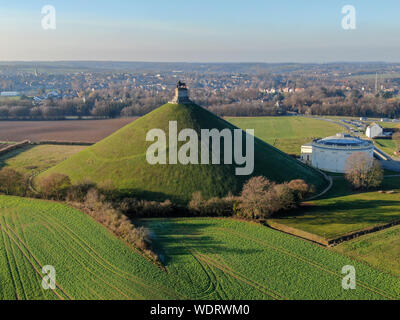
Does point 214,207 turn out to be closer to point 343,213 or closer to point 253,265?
point 253,265

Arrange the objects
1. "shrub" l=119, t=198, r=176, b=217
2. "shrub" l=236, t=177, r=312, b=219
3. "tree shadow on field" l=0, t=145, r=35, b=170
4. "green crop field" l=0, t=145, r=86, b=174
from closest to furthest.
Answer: "shrub" l=236, t=177, r=312, b=219 < "shrub" l=119, t=198, r=176, b=217 < "green crop field" l=0, t=145, r=86, b=174 < "tree shadow on field" l=0, t=145, r=35, b=170

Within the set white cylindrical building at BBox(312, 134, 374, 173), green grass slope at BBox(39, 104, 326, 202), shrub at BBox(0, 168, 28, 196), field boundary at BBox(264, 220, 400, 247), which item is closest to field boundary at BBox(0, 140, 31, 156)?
green grass slope at BBox(39, 104, 326, 202)

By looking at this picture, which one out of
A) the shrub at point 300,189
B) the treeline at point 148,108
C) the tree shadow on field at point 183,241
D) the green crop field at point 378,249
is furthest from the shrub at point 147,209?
the treeline at point 148,108

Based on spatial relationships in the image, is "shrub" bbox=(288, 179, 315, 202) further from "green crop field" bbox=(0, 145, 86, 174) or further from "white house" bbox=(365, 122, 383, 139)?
"white house" bbox=(365, 122, 383, 139)

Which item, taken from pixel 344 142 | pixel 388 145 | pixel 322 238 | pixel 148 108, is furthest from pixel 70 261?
pixel 148 108

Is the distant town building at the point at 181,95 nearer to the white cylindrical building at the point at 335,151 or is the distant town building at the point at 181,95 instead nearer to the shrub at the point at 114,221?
the shrub at the point at 114,221
